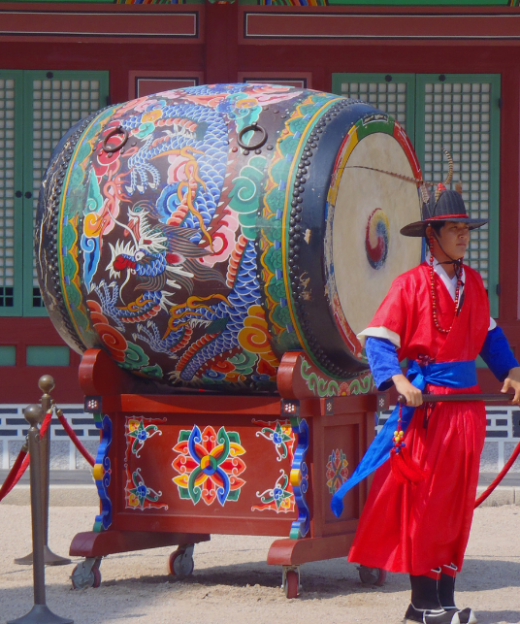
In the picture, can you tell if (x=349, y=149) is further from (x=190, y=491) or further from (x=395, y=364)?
(x=190, y=491)

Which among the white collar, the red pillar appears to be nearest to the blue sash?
the white collar

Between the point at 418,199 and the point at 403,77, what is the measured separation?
3552mm

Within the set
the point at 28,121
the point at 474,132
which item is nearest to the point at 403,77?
the point at 474,132

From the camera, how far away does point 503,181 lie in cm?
816

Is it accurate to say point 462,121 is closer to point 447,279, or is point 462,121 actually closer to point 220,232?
point 220,232

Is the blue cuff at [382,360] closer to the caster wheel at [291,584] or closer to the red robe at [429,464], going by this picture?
the red robe at [429,464]

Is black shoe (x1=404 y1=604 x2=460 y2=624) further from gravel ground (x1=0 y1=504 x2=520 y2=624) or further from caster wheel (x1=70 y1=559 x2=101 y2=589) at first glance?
caster wheel (x1=70 y1=559 x2=101 y2=589)

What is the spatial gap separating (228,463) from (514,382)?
1153mm

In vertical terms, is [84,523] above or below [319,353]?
below

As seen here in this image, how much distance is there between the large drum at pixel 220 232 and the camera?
4117 millimetres

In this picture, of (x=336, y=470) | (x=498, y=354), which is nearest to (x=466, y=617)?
(x=498, y=354)

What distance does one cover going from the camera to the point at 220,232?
414cm

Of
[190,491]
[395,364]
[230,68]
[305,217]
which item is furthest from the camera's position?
[230,68]

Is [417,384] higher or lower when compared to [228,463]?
higher
